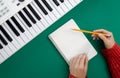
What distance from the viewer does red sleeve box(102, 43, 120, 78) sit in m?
1.67

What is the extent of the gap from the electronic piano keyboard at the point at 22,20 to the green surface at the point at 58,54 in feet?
0.12

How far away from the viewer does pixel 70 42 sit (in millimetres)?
1640

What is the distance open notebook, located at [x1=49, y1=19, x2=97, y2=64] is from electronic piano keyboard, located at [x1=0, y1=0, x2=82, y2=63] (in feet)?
0.20

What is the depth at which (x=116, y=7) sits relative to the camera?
1.74m

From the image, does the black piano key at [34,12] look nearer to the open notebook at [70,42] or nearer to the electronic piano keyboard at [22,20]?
the electronic piano keyboard at [22,20]

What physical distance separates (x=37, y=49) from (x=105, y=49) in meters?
0.33

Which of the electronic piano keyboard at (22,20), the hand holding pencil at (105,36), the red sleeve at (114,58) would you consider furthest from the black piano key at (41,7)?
the red sleeve at (114,58)

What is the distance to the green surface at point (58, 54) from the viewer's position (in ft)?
5.28

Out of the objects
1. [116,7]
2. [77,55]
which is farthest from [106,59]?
[116,7]

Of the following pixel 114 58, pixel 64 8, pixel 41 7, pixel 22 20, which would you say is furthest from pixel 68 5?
pixel 114 58

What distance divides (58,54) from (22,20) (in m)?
0.24

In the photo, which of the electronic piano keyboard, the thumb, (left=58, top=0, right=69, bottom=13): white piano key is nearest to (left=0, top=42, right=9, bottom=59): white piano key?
the electronic piano keyboard

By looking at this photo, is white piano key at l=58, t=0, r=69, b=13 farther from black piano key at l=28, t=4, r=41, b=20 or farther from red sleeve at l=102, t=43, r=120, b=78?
red sleeve at l=102, t=43, r=120, b=78

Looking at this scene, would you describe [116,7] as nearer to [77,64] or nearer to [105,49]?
[105,49]
